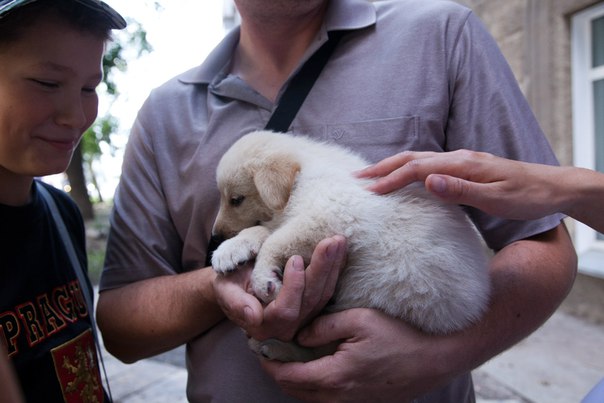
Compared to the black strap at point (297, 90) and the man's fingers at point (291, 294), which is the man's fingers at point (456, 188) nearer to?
the man's fingers at point (291, 294)

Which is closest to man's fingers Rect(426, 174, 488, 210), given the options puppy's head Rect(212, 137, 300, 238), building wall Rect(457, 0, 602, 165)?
puppy's head Rect(212, 137, 300, 238)

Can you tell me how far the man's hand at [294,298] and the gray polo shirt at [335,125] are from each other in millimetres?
335

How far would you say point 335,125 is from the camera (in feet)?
6.46

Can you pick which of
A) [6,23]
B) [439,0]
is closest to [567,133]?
[439,0]

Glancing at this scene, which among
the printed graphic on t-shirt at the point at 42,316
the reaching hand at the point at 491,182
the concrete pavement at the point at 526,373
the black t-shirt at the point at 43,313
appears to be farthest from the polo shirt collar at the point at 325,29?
the concrete pavement at the point at 526,373

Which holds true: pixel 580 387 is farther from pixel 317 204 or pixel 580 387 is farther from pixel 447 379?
→ pixel 317 204

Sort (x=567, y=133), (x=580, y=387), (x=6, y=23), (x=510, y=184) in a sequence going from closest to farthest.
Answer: (x=510, y=184)
(x=6, y=23)
(x=580, y=387)
(x=567, y=133)

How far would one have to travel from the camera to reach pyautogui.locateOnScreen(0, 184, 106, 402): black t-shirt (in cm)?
177

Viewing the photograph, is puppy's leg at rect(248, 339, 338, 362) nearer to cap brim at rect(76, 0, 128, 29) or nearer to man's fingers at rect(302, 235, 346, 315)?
man's fingers at rect(302, 235, 346, 315)

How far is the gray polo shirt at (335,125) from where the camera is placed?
185cm

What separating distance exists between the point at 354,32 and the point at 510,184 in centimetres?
91

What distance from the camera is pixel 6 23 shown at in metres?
1.75

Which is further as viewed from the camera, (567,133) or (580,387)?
(567,133)

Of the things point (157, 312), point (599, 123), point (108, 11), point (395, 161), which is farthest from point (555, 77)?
point (157, 312)
